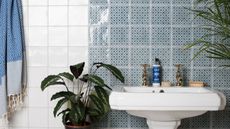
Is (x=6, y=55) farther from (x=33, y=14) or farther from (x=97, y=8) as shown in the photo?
(x=97, y=8)

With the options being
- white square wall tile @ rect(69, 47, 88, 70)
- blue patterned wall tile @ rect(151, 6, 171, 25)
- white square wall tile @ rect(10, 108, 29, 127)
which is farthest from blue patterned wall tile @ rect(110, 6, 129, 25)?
white square wall tile @ rect(10, 108, 29, 127)

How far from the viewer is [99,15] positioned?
6.72ft

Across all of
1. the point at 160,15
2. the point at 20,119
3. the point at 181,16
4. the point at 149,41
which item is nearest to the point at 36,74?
the point at 20,119

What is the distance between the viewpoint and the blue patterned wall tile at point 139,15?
6.70ft

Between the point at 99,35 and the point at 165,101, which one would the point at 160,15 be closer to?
the point at 99,35

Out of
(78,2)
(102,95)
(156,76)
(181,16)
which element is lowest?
(102,95)

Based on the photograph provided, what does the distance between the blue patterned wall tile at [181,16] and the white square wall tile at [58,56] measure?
2.70 feet

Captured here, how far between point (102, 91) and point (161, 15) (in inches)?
27.9

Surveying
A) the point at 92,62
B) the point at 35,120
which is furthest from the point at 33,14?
the point at 35,120

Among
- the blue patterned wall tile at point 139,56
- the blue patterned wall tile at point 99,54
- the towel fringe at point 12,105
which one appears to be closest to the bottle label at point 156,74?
the blue patterned wall tile at point 139,56

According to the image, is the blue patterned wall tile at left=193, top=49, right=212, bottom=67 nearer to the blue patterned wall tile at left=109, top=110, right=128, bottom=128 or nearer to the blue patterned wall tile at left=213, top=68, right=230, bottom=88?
the blue patterned wall tile at left=213, top=68, right=230, bottom=88

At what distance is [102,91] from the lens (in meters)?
1.79

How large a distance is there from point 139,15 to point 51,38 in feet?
2.16

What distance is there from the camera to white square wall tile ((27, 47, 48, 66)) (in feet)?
6.86
